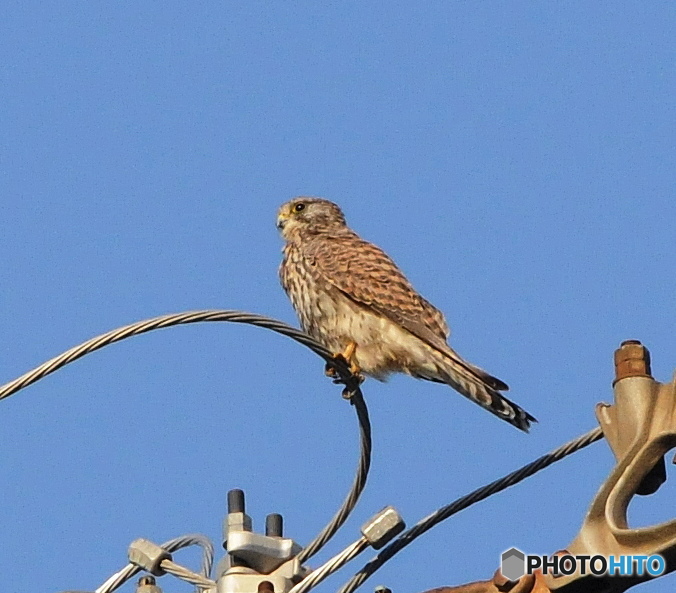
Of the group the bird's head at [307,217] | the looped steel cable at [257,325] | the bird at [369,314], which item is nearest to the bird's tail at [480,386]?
the bird at [369,314]

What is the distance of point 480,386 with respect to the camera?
5766 millimetres

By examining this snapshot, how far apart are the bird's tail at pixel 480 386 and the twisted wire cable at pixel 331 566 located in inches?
58.7

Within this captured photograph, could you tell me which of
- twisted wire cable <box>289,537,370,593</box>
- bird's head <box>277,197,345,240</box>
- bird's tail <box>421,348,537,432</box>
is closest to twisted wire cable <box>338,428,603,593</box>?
twisted wire cable <box>289,537,370,593</box>

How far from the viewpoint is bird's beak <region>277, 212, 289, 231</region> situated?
25.5 ft

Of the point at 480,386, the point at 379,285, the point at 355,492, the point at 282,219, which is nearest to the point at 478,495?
the point at 355,492

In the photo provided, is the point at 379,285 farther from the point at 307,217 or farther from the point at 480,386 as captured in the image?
the point at 307,217

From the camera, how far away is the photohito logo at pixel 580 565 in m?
3.50


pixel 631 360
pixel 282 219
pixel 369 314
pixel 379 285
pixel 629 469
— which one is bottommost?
pixel 629 469

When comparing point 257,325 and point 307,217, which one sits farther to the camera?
point 307,217

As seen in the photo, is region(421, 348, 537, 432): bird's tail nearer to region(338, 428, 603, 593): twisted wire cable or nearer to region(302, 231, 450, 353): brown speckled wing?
region(302, 231, 450, 353): brown speckled wing

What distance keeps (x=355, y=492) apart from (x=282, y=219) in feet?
11.8

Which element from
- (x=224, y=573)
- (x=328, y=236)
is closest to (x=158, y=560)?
(x=224, y=573)

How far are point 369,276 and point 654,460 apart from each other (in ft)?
10.1

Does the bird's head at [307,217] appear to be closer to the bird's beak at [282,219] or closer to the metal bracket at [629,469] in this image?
the bird's beak at [282,219]
